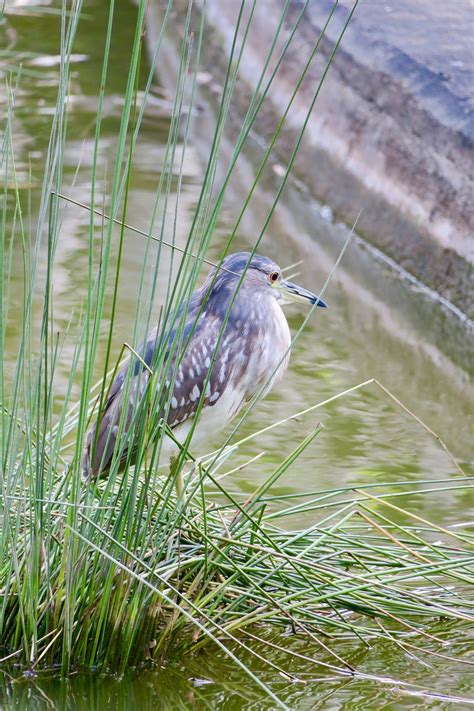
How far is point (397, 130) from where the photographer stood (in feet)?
20.3

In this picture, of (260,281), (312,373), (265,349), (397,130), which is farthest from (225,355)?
(397,130)

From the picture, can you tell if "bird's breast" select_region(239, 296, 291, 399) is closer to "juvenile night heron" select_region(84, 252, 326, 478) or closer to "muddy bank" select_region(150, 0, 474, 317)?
"juvenile night heron" select_region(84, 252, 326, 478)

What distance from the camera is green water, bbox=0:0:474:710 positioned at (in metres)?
2.69

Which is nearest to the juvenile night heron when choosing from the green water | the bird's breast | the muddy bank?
the bird's breast

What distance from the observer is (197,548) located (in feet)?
9.37

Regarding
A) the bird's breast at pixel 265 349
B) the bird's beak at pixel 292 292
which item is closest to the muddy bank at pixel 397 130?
the bird's beak at pixel 292 292

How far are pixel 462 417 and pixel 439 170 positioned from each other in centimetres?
173

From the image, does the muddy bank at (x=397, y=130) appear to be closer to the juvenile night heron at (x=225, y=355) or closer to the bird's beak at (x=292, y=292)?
the bird's beak at (x=292, y=292)

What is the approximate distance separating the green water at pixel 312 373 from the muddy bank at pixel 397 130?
0.18 meters

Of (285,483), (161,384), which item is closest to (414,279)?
(285,483)

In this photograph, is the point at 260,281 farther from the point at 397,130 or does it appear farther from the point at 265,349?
the point at 397,130

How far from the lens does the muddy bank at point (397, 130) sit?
221 inches

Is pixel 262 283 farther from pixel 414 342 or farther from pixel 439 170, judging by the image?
pixel 439 170

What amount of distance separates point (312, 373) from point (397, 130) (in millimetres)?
1968
